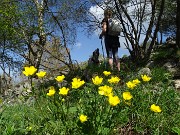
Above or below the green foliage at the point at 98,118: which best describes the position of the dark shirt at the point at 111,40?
above

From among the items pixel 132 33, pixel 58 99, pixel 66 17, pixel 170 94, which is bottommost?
pixel 58 99

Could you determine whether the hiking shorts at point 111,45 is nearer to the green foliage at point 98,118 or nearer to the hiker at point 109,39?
the hiker at point 109,39

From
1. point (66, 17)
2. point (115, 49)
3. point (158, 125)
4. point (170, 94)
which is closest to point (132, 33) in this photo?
point (115, 49)

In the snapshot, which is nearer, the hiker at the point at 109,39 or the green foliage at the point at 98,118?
the green foliage at the point at 98,118

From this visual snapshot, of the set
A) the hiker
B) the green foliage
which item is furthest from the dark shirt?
the green foliage

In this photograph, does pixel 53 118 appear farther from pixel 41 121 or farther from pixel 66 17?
pixel 66 17

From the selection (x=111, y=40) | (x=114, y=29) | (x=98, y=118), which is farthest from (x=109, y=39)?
(x=98, y=118)

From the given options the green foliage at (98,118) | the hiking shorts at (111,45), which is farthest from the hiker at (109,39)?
the green foliage at (98,118)

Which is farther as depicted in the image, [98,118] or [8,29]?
[8,29]

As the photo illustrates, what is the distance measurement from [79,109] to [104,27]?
738 centimetres

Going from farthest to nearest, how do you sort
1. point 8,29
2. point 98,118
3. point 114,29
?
point 8,29 < point 114,29 < point 98,118

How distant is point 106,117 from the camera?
430cm

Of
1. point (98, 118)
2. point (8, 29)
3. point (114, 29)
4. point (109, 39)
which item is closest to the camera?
point (98, 118)

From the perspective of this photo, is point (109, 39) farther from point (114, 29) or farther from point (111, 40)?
point (114, 29)
